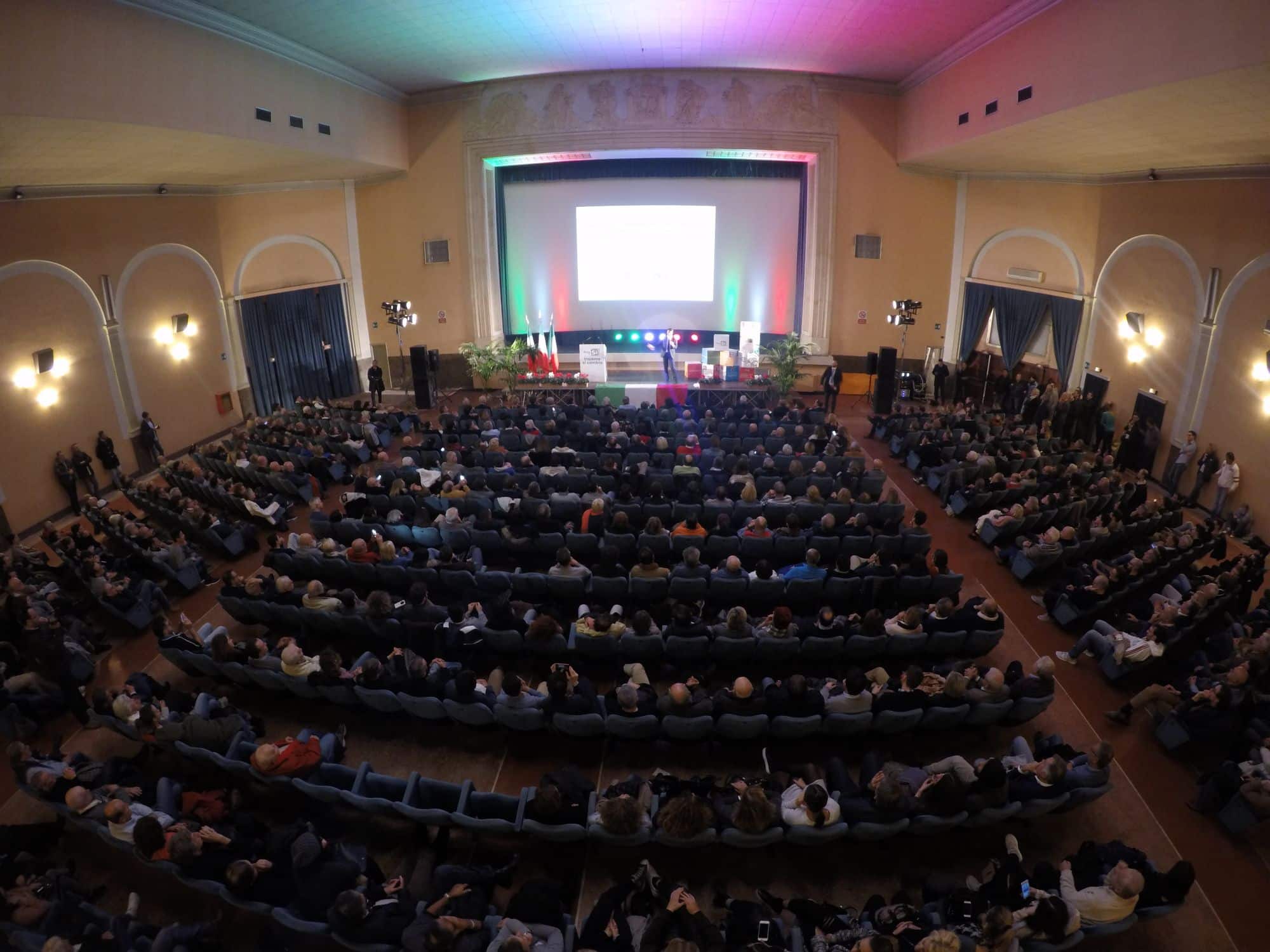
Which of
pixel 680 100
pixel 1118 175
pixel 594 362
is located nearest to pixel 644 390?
pixel 594 362

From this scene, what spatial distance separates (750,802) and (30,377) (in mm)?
13146

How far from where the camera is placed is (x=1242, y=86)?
6941mm

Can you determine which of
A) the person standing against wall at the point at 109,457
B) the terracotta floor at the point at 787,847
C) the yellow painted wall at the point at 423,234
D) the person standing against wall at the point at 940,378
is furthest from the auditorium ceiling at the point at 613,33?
the terracotta floor at the point at 787,847

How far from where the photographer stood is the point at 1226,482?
10.7 meters

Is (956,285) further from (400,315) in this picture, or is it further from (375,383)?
(375,383)

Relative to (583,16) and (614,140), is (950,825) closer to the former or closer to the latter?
(583,16)

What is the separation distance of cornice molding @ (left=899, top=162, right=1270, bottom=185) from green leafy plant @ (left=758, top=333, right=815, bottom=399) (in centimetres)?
517

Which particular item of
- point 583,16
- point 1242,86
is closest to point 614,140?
point 583,16

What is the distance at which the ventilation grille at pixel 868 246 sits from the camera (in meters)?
18.3

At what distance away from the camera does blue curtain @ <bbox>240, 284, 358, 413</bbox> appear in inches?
656


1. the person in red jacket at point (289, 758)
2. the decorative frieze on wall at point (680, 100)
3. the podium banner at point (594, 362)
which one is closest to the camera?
the person in red jacket at point (289, 758)

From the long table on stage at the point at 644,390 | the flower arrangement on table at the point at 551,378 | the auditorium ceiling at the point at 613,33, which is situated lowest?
the long table on stage at the point at 644,390

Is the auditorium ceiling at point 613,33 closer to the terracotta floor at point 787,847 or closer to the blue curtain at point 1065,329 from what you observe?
the blue curtain at point 1065,329

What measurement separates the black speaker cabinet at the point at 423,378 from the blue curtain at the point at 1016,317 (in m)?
14.1
